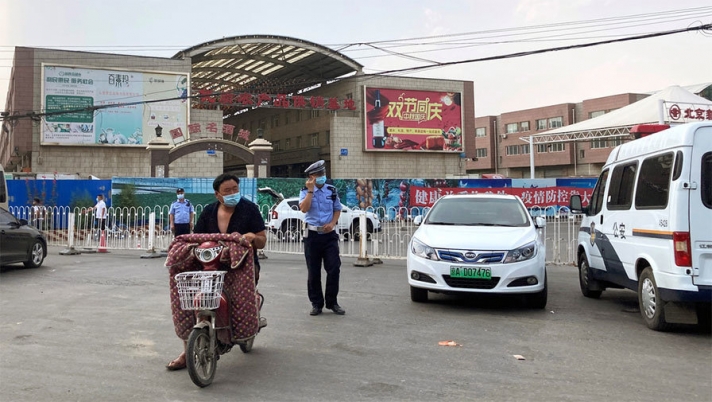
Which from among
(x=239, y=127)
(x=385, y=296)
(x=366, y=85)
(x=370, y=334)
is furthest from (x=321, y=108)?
(x=370, y=334)

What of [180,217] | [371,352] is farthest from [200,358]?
[180,217]

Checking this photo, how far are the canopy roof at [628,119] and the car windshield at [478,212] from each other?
48.7ft

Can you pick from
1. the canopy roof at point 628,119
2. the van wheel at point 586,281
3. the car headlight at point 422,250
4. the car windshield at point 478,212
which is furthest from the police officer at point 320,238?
the canopy roof at point 628,119

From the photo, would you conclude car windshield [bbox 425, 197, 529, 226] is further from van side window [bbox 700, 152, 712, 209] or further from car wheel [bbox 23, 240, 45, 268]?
car wheel [bbox 23, 240, 45, 268]

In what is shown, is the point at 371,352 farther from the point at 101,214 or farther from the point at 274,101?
the point at 274,101

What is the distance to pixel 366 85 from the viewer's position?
37.3 meters

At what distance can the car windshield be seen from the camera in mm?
7820

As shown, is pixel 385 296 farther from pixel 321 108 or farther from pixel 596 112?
pixel 596 112

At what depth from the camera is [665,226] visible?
219 inches

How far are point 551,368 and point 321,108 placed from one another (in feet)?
106

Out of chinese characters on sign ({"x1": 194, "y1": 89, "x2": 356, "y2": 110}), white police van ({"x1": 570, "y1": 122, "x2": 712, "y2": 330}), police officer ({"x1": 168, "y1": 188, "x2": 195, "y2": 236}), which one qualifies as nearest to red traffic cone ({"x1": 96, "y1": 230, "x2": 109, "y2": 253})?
police officer ({"x1": 168, "y1": 188, "x2": 195, "y2": 236})

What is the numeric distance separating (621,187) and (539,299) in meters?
1.75

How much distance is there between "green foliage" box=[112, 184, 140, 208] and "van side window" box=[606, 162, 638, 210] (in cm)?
1930

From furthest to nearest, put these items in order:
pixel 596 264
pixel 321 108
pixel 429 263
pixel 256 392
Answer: pixel 321 108 → pixel 596 264 → pixel 429 263 → pixel 256 392
